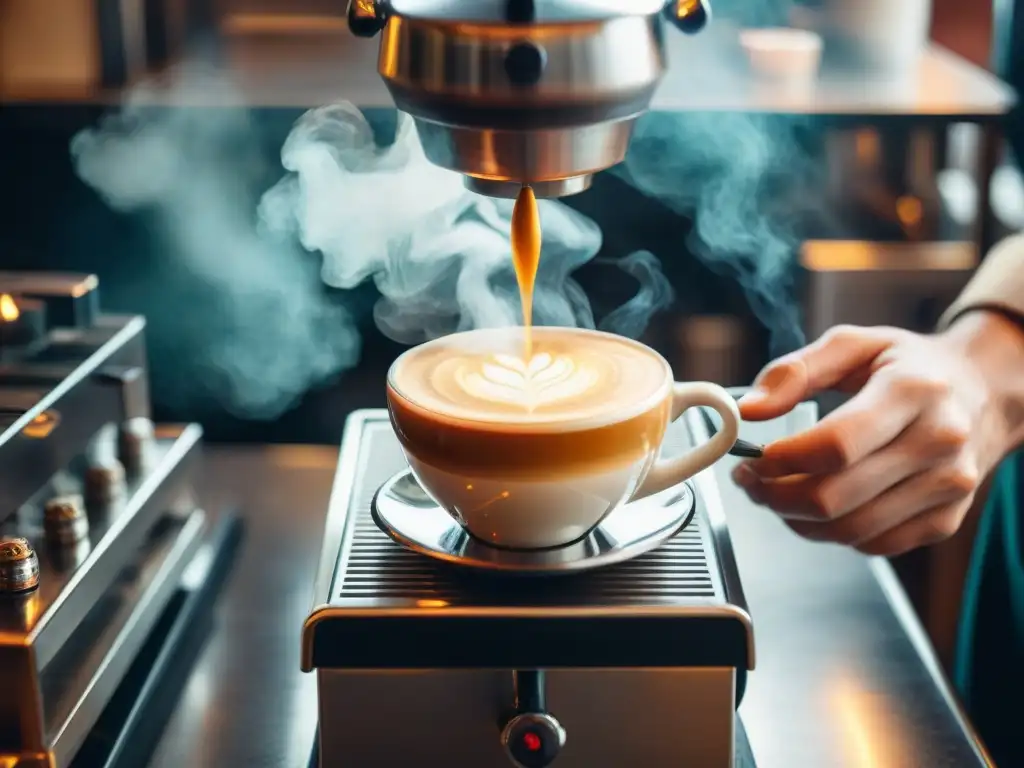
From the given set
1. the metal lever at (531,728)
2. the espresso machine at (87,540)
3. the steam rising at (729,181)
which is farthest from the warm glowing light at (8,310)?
the steam rising at (729,181)

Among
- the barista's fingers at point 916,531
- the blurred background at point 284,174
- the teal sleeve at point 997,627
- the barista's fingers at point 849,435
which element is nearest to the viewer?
the barista's fingers at point 849,435

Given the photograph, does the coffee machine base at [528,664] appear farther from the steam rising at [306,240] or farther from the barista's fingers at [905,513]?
the steam rising at [306,240]

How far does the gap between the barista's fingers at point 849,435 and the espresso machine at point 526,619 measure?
142 millimetres

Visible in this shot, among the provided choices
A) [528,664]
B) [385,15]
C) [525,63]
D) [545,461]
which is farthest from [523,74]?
[528,664]

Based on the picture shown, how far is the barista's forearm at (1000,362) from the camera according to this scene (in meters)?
1.12

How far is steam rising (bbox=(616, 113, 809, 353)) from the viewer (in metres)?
1.47

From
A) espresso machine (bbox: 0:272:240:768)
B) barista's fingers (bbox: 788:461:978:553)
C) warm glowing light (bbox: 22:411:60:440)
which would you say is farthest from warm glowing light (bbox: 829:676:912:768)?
warm glowing light (bbox: 22:411:60:440)

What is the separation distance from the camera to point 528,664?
28.9 inches

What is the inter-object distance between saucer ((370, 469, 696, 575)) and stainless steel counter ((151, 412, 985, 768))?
0.57 ft

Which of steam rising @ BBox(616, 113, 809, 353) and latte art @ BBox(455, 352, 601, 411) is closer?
latte art @ BBox(455, 352, 601, 411)

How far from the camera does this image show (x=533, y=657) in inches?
28.8

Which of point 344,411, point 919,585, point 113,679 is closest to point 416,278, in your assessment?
point 113,679

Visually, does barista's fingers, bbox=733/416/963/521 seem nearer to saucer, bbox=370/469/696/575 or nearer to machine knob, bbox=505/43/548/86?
saucer, bbox=370/469/696/575

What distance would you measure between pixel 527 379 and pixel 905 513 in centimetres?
34
